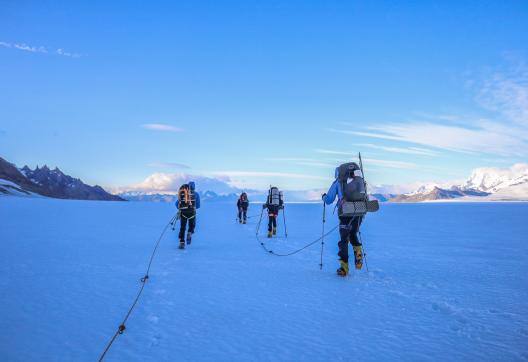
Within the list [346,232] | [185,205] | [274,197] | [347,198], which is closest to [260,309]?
[346,232]

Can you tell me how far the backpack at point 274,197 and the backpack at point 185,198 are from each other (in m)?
5.23

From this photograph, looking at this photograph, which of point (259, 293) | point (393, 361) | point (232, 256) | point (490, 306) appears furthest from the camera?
point (232, 256)

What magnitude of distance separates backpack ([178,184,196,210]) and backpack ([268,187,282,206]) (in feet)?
17.2

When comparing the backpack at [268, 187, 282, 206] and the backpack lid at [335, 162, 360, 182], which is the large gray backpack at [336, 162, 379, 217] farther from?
the backpack at [268, 187, 282, 206]

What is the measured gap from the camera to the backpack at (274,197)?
1773cm

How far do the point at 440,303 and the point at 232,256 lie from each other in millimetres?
6640

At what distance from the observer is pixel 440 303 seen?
6.34 metres

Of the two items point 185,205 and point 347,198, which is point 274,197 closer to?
point 185,205

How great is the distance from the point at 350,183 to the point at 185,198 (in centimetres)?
703

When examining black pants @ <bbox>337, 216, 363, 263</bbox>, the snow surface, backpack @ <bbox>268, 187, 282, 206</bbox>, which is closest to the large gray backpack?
black pants @ <bbox>337, 216, 363, 263</bbox>

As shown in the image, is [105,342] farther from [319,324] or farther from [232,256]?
[232,256]

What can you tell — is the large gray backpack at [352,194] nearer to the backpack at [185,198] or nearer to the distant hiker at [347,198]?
the distant hiker at [347,198]

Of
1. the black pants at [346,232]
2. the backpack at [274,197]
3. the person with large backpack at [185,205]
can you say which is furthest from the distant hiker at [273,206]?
the black pants at [346,232]

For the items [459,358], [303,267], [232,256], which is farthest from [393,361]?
[232,256]
